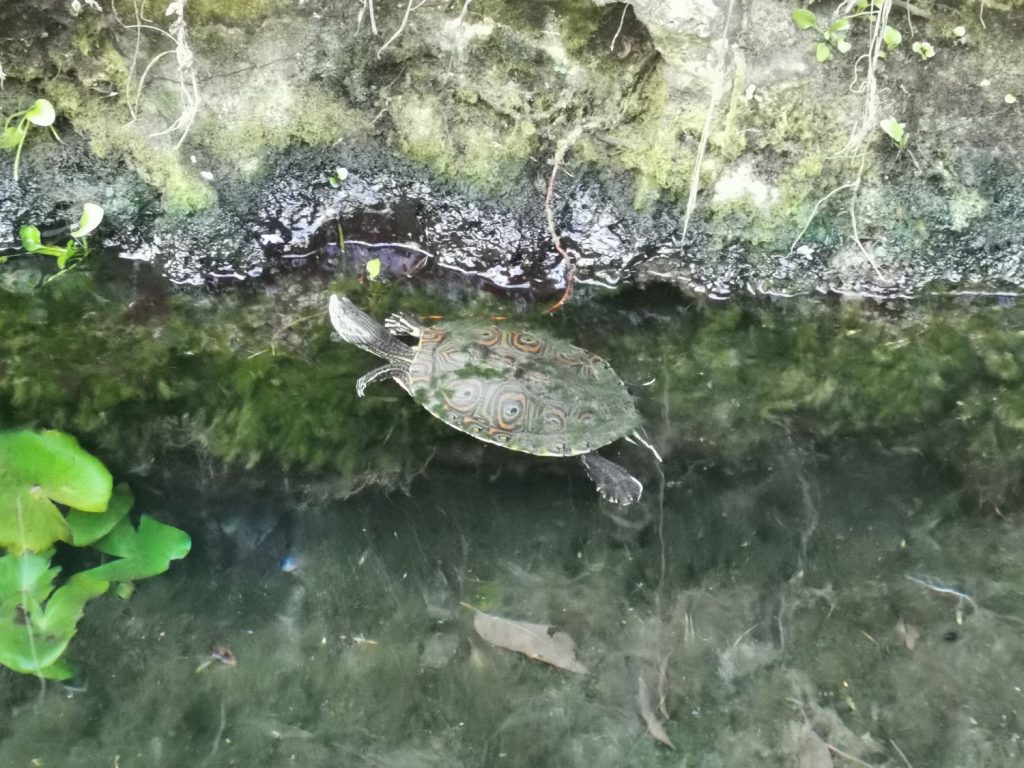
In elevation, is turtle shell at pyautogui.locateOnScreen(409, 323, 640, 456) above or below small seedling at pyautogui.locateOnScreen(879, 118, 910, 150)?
below

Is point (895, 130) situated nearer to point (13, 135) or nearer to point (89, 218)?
point (89, 218)

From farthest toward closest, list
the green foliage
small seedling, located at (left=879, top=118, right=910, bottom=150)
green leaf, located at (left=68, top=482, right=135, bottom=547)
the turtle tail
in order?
the turtle tail → green leaf, located at (left=68, top=482, right=135, bottom=547) → small seedling, located at (left=879, top=118, right=910, bottom=150) → the green foliage

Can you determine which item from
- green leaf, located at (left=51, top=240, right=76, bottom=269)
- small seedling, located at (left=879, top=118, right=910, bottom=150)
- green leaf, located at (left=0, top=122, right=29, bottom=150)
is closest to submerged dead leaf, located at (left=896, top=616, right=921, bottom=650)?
small seedling, located at (left=879, top=118, right=910, bottom=150)

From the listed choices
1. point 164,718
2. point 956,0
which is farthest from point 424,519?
point 956,0

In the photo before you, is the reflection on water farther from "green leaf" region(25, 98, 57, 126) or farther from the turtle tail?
"green leaf" region(25, 98, 57, 126)

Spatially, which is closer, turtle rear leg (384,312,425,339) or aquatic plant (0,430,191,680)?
aquatic plant (0,430,191,680)

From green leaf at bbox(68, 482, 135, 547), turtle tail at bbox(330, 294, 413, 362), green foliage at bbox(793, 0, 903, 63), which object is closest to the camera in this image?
green foliage at bbox(793, 0, 903, 63)

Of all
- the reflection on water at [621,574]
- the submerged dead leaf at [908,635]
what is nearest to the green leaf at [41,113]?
the reflection on water at [621,574]

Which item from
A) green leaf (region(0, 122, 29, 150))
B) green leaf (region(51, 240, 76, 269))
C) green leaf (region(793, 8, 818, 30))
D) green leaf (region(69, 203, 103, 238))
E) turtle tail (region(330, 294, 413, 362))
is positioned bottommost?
turtle tail (region(330, 294, 413, 362))
